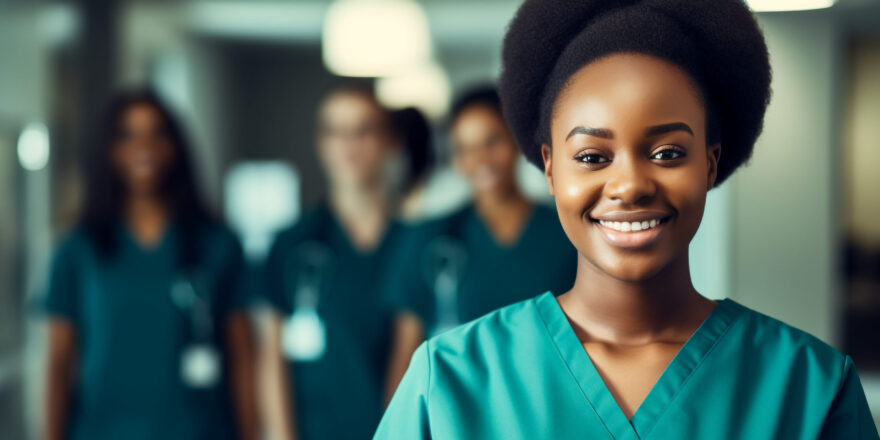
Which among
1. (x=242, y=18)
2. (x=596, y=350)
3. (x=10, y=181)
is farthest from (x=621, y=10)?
(x=242, y=18)

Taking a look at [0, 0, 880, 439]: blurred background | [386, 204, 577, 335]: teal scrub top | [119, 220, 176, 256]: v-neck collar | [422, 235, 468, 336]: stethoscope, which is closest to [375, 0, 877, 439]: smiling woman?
[0, 0, 880, 439]: blurred background

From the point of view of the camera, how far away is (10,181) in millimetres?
3252

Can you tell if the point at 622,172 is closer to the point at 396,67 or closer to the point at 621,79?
the point at 621,79

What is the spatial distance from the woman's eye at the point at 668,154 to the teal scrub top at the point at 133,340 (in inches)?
59.5

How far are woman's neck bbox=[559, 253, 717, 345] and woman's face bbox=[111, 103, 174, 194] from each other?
143 centimetres

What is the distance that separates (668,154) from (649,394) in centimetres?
24

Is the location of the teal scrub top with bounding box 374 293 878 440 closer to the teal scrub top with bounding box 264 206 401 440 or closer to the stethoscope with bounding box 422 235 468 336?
the stethoscope with bounding box 422 235 468 336

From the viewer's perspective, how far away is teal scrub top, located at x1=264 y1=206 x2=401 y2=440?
214 cm

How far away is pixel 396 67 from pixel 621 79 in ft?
6.93

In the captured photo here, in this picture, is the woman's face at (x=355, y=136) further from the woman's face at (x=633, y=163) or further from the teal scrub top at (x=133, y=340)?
the woman's face at (x=633, y=163)

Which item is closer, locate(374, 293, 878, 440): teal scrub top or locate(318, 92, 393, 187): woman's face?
locate(374, 293, 878, 440): teal scrub top

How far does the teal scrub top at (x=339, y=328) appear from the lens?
214 centimetres

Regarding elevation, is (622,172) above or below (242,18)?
below

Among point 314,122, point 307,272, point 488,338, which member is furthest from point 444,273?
point 314,122
